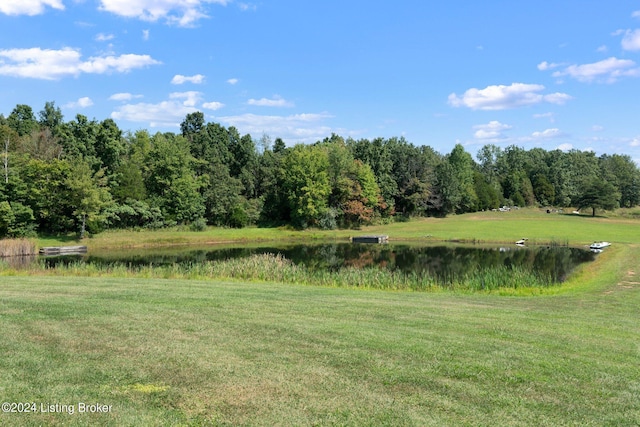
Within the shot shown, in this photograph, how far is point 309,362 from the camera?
23.9ft

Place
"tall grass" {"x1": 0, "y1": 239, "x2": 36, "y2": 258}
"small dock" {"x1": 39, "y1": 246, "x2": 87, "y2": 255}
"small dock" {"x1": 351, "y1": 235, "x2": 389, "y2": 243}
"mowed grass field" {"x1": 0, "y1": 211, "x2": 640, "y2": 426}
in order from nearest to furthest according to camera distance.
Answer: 1. "mowed grass field" {"x1": 0, "y1": 211, "x2": 640, "y2": 426}
2. "tall grass" {"x1": 0, "y1": 239, "x2": 36, "y2": 258}
3. "small dock" {"x1": 39, "y1": 246, "x2": 87, "y2": 255}
4. "small dock" {"x1": 351, "y1": 235, "x2": 389, "y2": 243}

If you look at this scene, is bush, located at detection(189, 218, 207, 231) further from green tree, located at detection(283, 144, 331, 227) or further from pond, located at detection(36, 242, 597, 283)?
green tree, located at detection(283, 144, 331, 227)

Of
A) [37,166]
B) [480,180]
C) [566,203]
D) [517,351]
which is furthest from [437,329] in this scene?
[566,203]

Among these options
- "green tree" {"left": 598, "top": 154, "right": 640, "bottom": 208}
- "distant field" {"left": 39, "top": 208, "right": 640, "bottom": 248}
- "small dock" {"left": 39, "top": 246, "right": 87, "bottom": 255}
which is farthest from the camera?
"green tree" {"left": 598, "top": 154, "right": 640, "bottom": 208}

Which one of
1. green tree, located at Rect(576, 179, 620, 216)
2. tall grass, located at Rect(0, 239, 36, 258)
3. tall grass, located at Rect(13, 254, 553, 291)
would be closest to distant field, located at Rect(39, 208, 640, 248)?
tall grass, located at Rect(0, 239, 36, 258)

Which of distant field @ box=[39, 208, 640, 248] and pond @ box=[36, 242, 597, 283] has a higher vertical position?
distant field @ box=[39, 208, 640, 248]

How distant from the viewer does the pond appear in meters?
33.8

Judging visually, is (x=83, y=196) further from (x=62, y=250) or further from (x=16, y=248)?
(x=16, y=248)

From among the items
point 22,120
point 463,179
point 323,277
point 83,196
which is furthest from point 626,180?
point 22,120

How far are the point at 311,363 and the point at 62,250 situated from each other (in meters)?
43.2

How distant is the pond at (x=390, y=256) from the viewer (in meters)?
33.8

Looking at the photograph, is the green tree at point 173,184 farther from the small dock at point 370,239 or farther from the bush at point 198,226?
the small dock at point 370,239

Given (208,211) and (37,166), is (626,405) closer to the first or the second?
(37,166)

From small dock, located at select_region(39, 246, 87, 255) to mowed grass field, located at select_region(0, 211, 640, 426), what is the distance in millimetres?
33080
